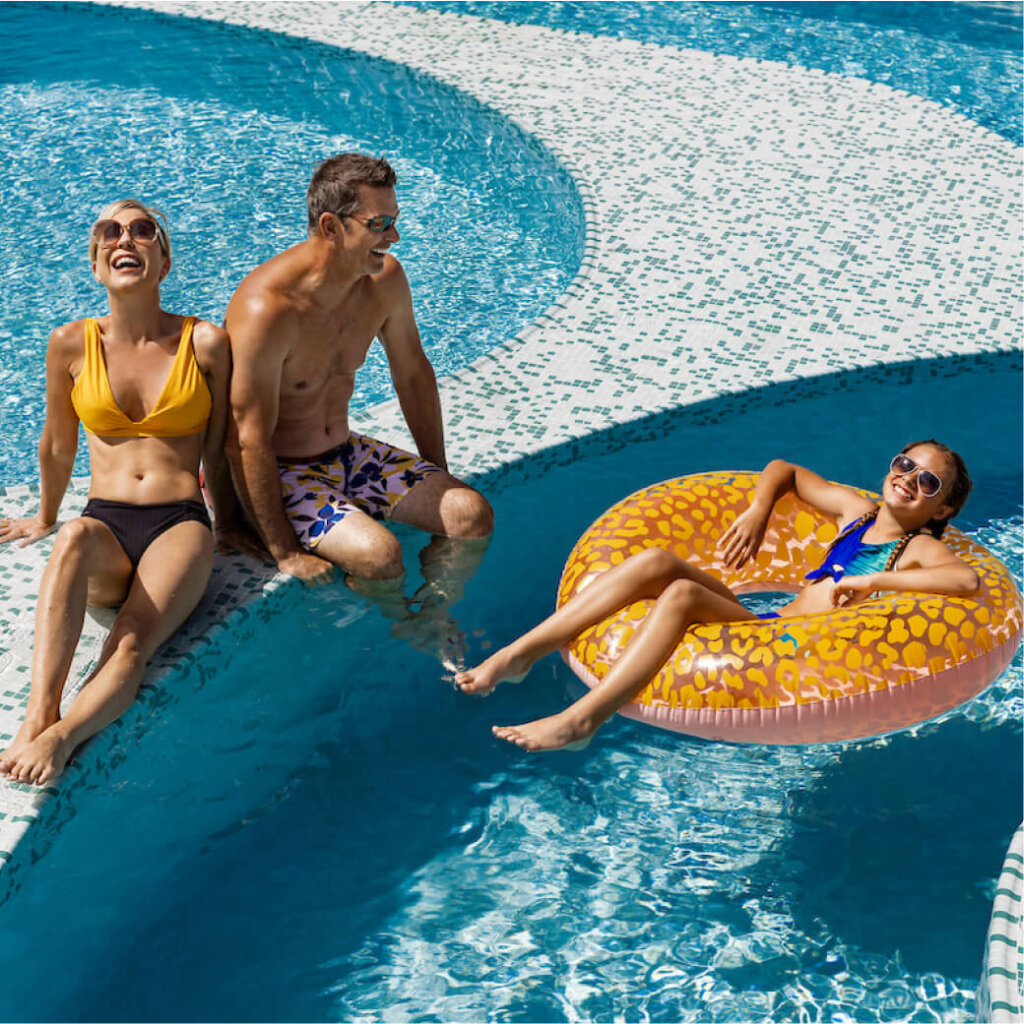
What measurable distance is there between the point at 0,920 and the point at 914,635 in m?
2.32

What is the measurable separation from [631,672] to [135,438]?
1487mm

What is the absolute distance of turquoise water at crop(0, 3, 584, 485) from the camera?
6172mm

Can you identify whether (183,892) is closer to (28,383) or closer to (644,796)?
(644,796)

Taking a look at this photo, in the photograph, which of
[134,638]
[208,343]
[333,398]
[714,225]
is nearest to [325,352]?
[333,398]

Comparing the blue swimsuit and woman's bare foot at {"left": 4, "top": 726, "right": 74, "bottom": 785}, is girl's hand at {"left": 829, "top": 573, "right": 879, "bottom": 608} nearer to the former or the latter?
the blue swimsuit

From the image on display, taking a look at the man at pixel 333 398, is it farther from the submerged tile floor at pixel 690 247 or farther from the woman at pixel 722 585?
the woman at pixel 722 585

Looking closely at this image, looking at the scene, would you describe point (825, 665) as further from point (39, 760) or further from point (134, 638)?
point (39, 760)

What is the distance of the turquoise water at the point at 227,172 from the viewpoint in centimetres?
617

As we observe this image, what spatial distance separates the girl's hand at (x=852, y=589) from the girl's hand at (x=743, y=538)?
295 mm

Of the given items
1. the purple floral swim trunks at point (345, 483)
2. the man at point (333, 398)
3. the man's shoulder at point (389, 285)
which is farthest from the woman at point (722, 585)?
the man's shoulder at point (389, 285)

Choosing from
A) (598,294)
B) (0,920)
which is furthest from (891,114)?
(0,920)

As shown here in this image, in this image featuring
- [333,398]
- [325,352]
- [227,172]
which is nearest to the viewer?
[325,352]

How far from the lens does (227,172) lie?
24.7 ft

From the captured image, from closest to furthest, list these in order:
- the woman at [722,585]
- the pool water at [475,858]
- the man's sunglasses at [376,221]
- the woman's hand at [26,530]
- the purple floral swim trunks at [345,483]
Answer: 1. the pool water at [475,858]
2. the woman at [722,585]
3. the man's sunglasses at [376,221]
4. the purple floral swim trunks at [345,483]
5. the woman's hand at [26,530]
